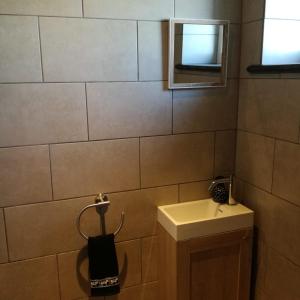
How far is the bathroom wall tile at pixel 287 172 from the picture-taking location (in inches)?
59.1

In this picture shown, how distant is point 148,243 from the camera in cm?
185

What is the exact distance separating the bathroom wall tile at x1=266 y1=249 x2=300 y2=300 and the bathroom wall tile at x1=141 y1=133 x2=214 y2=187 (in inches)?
21.6

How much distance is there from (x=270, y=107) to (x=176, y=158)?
0.53 meters

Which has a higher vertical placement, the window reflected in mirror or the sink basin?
the window reflected in mirror

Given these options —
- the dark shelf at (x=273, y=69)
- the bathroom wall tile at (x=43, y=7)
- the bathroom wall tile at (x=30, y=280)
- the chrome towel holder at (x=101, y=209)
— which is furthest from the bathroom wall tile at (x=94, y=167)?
the dark shelf at (x=273, y=69)

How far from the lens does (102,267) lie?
1.65 m

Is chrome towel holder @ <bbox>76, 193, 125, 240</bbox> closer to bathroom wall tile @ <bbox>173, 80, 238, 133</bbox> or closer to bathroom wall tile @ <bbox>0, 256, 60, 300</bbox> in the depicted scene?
bathroom wall tile @ <bbox>0, 256, 60, 300</bbox>

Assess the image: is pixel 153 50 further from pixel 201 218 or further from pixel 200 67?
pixel 201 218

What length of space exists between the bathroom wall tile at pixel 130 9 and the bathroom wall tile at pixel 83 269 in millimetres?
1133

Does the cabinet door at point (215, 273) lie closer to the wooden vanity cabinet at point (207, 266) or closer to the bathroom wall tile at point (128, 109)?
the wooden vanity cabinet at point (207, 266)

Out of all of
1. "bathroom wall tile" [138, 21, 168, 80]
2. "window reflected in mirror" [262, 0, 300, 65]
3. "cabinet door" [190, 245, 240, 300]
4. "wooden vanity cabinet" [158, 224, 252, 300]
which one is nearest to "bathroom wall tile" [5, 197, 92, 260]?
"wooden vanity cabinet" [158, 224, 252, 300]

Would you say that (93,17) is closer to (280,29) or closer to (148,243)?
(280,29)

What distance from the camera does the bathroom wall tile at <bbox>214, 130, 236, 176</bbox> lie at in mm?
1882

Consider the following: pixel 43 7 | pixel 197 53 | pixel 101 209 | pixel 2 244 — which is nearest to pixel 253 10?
pixel 197 53
